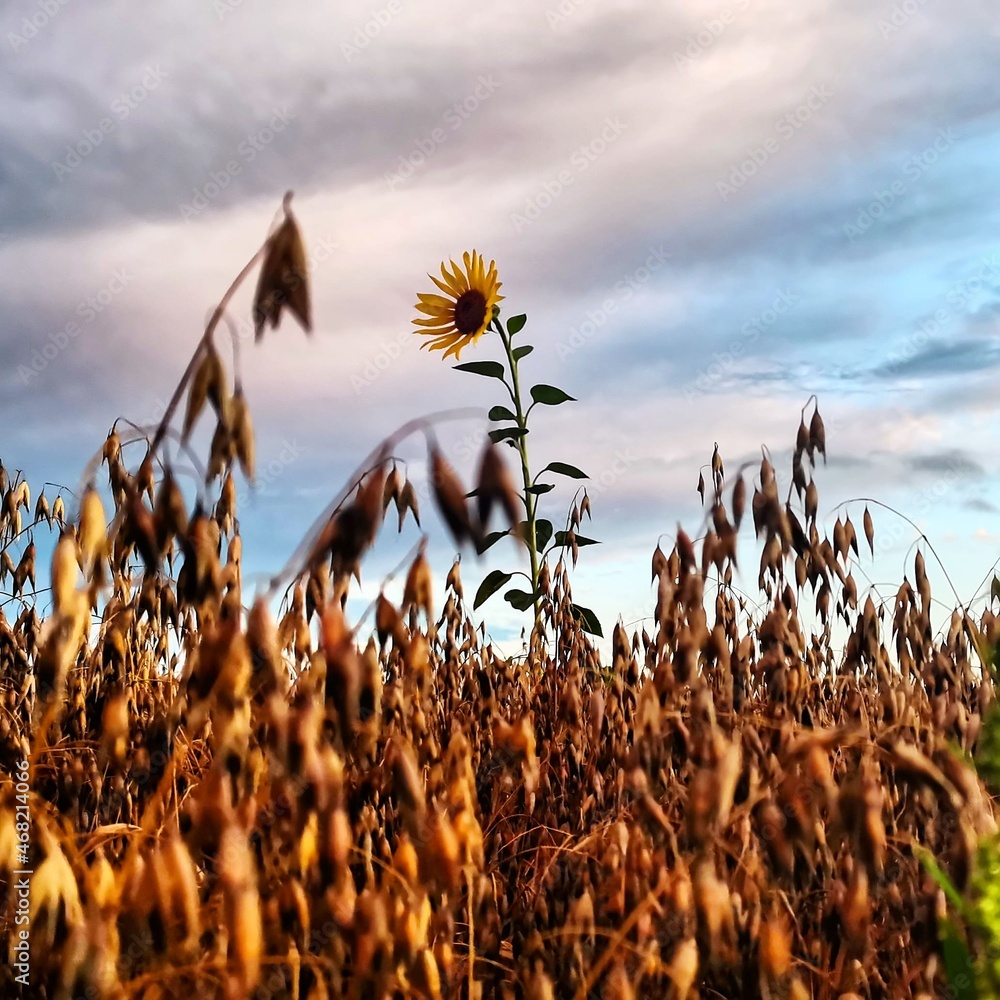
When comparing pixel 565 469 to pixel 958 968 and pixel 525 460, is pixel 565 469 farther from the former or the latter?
pixel 958 968

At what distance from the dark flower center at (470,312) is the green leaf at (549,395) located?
1.60 feet

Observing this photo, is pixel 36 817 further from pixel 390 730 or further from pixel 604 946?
pixel 604 946

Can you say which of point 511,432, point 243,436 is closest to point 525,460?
point 511,432

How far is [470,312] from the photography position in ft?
15.3

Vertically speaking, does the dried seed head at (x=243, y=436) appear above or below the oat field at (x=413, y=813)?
above

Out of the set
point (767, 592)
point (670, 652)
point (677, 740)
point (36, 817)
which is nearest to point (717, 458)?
point (767, 592)

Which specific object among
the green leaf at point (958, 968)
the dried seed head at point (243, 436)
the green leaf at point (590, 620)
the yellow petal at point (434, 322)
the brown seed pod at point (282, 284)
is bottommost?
the green leaf at point (958, 968)

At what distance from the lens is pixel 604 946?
5.42ft

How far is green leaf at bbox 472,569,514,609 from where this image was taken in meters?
4.04

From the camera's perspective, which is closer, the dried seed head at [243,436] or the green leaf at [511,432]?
the dried seed head at [243,436]

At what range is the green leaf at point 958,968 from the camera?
136 cm

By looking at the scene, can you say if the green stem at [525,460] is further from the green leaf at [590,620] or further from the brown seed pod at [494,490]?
the brown seed pod at [494,490]

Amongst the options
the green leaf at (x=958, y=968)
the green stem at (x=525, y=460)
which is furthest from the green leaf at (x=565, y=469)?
the green leaf at (x=958, y=968)

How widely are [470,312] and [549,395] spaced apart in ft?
2.07
